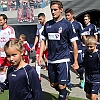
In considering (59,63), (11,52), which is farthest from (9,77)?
(59,63)

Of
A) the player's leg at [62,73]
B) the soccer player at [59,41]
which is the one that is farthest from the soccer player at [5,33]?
the player's leg at [62,73]

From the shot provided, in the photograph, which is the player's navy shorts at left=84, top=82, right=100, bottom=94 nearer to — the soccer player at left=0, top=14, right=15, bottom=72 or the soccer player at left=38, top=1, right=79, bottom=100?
the soccer player at left=38, top=1, right=79, bottom=100

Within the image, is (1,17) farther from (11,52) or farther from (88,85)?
(11,52)

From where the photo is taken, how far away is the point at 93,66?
15.7ft

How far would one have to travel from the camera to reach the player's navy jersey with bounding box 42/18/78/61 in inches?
194

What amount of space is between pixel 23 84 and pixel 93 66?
1.93 m

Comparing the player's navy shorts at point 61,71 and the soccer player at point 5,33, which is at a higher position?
the soccer player at point 5,33

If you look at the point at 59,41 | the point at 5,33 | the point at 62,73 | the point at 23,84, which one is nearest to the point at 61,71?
the point at 62,73

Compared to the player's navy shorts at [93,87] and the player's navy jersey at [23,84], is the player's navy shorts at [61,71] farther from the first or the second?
the player's navy jersey at [23,84]

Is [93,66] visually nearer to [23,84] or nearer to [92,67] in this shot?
[92,67]

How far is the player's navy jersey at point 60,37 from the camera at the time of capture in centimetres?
493

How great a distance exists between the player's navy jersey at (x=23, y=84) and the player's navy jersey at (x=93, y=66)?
186 centimetres

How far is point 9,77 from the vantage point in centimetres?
326

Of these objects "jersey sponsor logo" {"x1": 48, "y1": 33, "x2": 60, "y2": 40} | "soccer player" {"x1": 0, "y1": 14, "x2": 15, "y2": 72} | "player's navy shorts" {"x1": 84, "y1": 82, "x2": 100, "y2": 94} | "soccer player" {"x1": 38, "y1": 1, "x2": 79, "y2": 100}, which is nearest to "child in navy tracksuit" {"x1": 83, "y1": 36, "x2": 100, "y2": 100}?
"player's navy shorts" {"x1": 84, "y1": 82, "x2": 100, "y2": 94}
